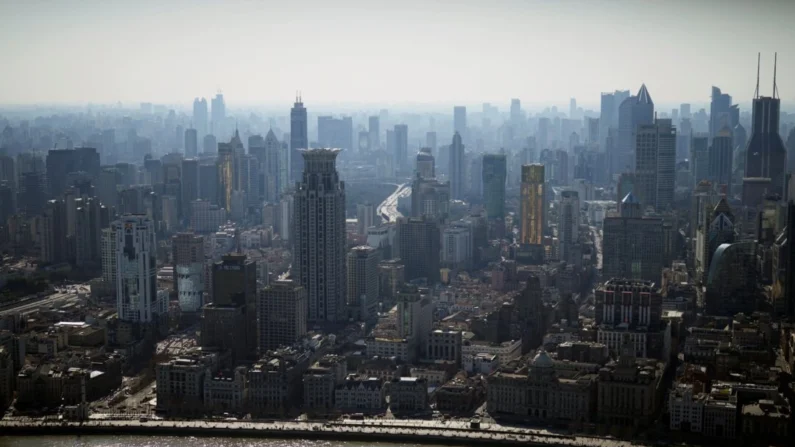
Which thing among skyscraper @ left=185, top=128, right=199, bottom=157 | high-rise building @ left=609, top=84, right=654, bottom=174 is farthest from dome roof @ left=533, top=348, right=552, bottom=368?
skyscraper @ left=185, top=128, right=199, bottom=157

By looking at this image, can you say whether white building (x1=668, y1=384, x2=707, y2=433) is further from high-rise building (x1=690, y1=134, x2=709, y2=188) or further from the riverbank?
high-rise building (x1=690, y1=134, x2=709, y2=188)

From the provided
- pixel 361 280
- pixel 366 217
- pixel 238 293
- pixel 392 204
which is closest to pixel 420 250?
pixel 361 280

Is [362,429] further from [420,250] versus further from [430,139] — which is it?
[430,139]

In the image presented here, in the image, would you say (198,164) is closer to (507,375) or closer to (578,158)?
(578,158)

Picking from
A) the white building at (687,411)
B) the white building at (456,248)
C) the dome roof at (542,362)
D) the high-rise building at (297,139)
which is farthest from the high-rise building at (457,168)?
the white building at (687,411)

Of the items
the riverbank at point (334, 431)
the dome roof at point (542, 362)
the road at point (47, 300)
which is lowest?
the riverbank at point (334, 431)

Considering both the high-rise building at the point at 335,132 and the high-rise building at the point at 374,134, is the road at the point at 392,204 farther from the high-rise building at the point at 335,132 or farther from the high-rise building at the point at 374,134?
the high-rise building at the point at 374,134
